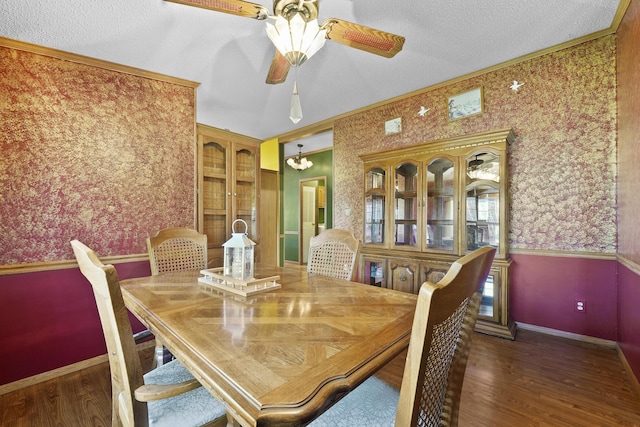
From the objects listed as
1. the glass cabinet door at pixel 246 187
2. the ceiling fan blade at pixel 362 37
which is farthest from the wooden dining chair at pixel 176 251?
the ceiling fan blade at pixel 362 37

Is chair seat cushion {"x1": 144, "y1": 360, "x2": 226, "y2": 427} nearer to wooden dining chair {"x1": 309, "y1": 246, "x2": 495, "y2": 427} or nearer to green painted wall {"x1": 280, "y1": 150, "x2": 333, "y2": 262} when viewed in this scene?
wooden dining chair {"x1": 309, "y1": 246, "x2": 495, "y2": 427}

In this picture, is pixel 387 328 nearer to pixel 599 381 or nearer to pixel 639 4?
pixel 599 381

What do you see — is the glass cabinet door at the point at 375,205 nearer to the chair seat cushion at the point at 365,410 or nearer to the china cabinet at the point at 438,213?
the china cabinet at the point at 438,213

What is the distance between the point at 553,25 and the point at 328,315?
115 inches

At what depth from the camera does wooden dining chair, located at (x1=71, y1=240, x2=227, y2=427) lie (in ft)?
2.55

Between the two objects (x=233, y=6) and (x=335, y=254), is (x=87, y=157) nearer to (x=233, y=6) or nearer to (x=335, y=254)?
(x=233, y=6)

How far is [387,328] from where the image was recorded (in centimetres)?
98

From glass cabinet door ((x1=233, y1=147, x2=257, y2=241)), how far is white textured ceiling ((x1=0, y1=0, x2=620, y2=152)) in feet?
2.52

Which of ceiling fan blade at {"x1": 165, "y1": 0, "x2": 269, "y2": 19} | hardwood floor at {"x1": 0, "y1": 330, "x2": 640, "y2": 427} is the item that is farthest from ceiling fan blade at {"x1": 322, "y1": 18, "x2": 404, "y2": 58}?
hardwood floor at {"x1": 0, "y1": 330, "x2": 640, "y2": 427}

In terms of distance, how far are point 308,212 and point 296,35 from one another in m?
5.63

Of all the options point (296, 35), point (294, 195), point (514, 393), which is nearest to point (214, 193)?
point (296, 35)

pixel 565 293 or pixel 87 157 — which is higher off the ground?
pixel 87 157

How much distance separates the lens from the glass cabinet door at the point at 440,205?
2867 millimetres

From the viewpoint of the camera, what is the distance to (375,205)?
137 inches
